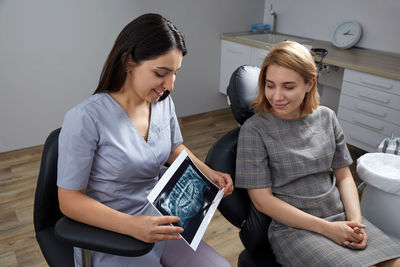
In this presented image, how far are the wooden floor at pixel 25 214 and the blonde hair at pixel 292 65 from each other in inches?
33.8

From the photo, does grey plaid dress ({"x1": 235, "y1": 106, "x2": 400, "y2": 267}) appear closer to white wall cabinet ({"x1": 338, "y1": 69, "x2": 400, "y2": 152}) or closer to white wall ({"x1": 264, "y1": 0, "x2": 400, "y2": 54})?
white wall cabinet ({"x1": 338, "y1": 69, "x2": 400, "y2": 152})

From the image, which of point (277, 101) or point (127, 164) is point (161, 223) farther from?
point (277, 101)

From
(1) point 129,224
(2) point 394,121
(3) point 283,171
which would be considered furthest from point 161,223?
(2) point 394,121

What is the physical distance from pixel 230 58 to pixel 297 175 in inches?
91.1

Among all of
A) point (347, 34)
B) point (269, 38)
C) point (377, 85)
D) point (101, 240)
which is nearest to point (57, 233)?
point (101, 240)

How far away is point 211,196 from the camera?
1097 mm

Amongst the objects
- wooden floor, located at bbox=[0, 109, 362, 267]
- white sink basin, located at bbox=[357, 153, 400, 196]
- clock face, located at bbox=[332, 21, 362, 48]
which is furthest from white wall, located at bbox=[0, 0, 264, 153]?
white sink basin, located at bbox=[357, 153, 400, 196]

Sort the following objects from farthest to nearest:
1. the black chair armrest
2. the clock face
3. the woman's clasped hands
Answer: the clock face → the woman's clasped hands → the black chair armrest

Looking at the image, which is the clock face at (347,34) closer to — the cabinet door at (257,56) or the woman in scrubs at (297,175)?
the cabinet door at (257,56)

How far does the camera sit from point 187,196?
101 cm

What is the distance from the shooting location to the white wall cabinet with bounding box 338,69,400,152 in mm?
2234

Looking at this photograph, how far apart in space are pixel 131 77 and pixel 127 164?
24 centimetres

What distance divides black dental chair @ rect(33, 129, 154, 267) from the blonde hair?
2.12 feet

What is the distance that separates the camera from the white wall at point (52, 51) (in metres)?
2.50
